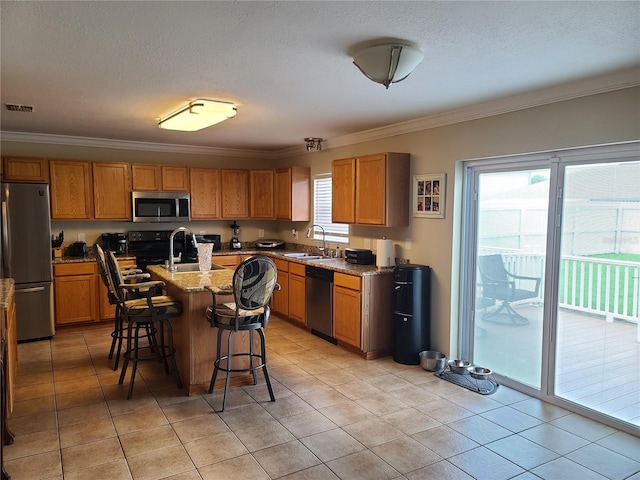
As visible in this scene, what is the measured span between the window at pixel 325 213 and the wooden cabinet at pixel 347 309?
3.79 feet

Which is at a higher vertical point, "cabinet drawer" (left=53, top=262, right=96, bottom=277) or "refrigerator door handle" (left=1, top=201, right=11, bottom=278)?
"refrigerator door handle" (left=1, top=201, right=11, bottom=278)

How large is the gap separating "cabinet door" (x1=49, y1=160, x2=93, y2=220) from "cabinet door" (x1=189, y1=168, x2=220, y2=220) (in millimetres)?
1352

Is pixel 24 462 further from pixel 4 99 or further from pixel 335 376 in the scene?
pixel 4 99

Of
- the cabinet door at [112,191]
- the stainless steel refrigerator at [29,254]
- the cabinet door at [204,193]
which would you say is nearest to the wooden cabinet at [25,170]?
the stainless steel refrigerator at [29,254]

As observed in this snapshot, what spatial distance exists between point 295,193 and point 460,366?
135 inches

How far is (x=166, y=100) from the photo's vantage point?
12.7 ft

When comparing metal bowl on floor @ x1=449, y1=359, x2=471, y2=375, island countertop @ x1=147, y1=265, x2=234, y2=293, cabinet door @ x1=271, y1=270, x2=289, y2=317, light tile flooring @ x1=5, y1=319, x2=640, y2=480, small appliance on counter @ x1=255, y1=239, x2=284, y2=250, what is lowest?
light tile flooring @ x1=5, y1=319, x2=640, y2=480

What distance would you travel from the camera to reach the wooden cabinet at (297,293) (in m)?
5.72

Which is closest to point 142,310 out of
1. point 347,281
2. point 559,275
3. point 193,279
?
point 193,279

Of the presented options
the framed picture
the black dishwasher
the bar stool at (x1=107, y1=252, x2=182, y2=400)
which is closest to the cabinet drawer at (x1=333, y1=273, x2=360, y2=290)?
the black dishwasher

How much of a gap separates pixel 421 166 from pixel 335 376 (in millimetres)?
2247

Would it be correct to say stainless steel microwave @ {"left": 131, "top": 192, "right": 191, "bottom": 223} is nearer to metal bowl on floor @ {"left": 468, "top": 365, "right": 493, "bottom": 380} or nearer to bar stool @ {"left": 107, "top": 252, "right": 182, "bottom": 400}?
bar stool @ {"left": 107, "top": 252, "right": 182, "bottom": 400}


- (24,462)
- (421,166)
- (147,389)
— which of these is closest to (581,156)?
(421,166)

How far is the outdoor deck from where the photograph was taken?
3.26m
